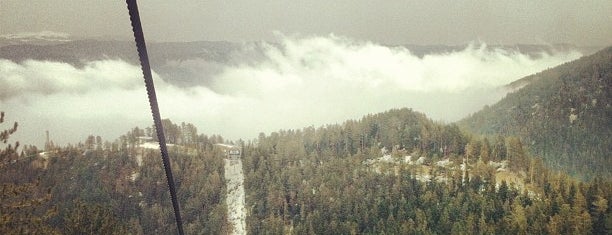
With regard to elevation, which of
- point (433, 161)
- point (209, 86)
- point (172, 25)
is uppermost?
point (172, 25)

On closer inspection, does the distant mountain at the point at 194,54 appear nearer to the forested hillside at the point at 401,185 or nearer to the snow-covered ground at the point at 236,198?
the forested hillside at the point at 401,185

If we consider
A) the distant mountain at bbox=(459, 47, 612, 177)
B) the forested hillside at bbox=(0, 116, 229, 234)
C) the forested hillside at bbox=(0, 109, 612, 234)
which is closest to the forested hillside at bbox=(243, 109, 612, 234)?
the forested hillside at bbox=(0, 109, 612, 234)

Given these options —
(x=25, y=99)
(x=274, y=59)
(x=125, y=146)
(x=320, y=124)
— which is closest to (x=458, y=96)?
(x=320, y=124)

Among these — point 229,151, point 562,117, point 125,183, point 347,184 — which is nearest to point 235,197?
point 229,151

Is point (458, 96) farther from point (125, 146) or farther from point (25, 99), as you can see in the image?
point (25, 99)

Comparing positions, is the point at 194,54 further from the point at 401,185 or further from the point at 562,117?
the point at 562,117

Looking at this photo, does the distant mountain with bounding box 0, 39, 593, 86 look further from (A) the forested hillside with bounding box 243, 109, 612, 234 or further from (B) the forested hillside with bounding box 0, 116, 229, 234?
(A) the forested hillside with bounding box 243, 109, 612, 234
